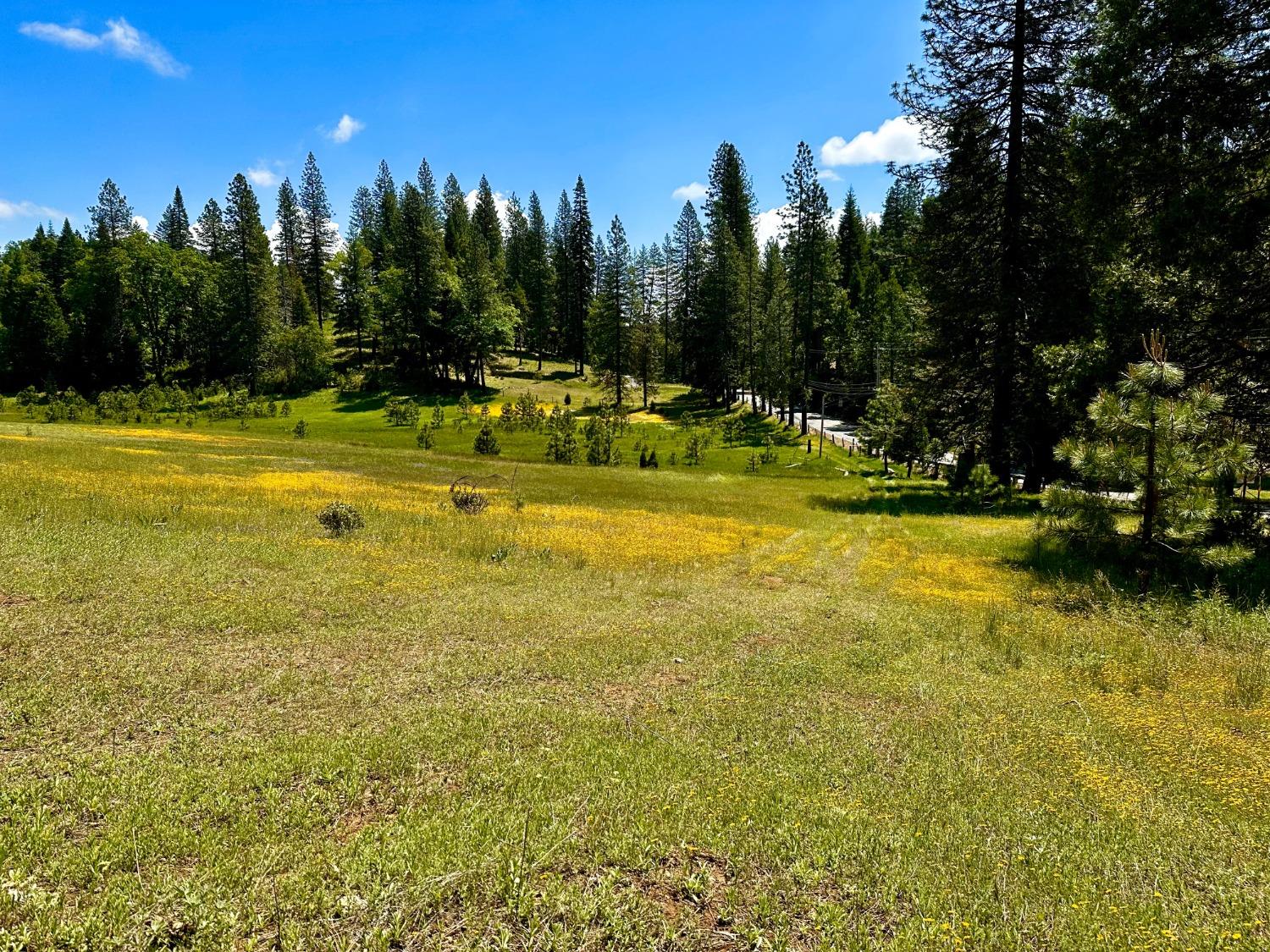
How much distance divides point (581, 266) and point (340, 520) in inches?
3018

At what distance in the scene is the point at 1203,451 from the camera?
12.0 meters

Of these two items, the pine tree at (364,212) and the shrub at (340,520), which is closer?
the shrub at (340,520)

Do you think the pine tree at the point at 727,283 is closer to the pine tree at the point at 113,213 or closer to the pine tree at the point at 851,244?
the pine tree at the point at 851,244

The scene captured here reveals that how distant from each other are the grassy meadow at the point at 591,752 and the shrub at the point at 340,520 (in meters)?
0.79

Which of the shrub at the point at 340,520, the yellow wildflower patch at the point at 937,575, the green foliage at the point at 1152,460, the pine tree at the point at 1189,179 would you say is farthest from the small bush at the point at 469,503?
the pine tree at the point at 1189,179

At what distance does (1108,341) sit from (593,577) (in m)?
15.4

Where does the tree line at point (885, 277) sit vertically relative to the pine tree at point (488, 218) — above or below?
below

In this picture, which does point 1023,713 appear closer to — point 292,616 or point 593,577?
point 593,577

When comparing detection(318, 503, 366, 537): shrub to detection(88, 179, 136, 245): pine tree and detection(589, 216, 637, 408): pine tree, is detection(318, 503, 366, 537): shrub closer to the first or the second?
detection(589, 216, 637, 408): pine tree

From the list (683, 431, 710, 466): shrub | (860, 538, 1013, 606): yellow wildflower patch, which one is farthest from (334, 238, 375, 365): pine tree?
(860, 538, 1013, 606): yellow wildflower patch

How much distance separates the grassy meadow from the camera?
4082 mm

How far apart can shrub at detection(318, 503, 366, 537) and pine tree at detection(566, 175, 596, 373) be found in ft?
228

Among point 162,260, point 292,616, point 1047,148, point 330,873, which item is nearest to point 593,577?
→ point 292,616

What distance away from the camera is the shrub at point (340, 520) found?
14883 mm
